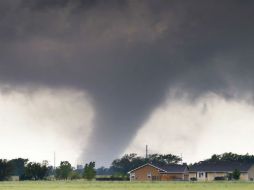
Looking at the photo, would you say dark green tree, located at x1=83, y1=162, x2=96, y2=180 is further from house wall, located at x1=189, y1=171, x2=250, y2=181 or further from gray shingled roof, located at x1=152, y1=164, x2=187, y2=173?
house wall, located at x1=189, y1=171, x2=250, y2=181

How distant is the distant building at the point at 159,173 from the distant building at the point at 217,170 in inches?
123

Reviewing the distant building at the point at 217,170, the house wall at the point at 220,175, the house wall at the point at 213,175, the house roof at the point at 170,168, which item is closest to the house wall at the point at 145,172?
the house roof at the point at 170,168

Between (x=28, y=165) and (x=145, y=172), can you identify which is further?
(x=145, y=172)

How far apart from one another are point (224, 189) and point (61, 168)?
299 ft

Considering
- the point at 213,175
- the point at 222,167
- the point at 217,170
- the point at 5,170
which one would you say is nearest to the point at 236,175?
the point at 217,170

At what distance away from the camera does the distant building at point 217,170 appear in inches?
6211

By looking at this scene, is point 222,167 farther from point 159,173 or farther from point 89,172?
point 89,172

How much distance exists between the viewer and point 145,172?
6417 inches

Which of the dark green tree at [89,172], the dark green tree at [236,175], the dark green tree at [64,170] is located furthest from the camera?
the dark green tree at [64,170]

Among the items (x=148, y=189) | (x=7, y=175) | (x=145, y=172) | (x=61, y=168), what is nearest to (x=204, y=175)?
(x=145, y=172)

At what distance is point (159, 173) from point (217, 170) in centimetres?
1557

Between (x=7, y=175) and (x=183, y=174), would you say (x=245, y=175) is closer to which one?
(x=183, y=174)

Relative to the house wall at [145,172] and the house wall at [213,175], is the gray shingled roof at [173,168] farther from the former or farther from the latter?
the house wall at [213,175]

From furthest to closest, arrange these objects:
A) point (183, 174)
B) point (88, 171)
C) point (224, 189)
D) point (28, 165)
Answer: point (183, 174) → point (28, 165) → point (88, 171) → point (224, 189)
